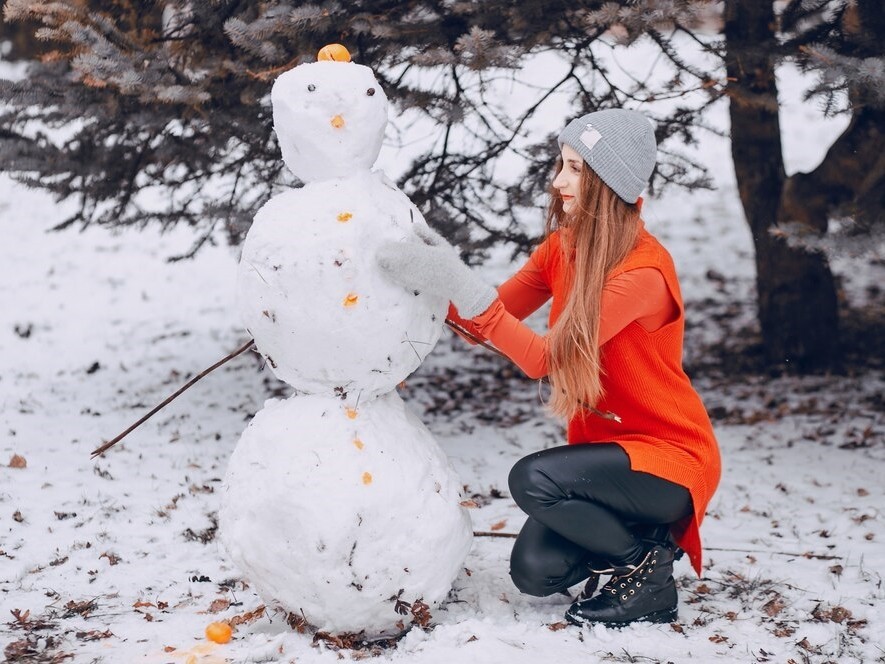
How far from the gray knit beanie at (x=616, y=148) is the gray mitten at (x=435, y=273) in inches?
22.5

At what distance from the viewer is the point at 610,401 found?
319 cm

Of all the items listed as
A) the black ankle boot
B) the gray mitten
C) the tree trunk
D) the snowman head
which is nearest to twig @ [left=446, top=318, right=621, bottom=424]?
the gray mitten

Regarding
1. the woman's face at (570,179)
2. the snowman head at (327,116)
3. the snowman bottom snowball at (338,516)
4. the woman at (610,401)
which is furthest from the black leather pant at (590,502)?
the snowman head at (327,116)

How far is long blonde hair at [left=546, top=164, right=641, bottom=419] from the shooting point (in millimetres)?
2928

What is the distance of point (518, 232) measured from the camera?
5.34 m

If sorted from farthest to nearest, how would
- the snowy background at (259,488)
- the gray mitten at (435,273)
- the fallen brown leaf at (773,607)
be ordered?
the fallen brown leaf at (773,607), the snowy background at (259,488), the gray mitten at (435,273)

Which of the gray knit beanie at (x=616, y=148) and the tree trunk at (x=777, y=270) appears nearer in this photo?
the gray knit beanie at (x=616, y=148)

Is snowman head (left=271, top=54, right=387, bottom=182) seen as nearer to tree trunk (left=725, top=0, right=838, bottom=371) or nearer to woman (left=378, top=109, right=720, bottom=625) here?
woman (left=378, top=109, right=720, bottom=625)

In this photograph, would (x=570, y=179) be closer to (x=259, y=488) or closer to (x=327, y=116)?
(x=327, y=116)

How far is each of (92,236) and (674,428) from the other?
776cm

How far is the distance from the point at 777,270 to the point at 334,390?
419cm

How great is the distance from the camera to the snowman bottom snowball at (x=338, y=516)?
111 inches

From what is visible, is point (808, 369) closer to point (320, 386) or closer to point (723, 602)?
point (723, 602)

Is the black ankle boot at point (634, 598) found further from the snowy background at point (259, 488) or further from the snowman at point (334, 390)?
the snowman at point (334, 390)
